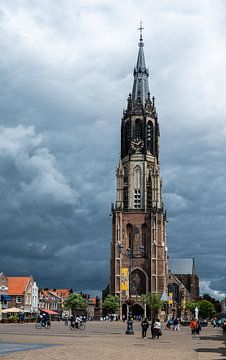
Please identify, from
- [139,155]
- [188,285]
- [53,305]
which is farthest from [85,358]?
[188,285]

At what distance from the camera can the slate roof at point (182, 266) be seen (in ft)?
578

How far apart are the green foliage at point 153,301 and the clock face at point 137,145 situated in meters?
39.4

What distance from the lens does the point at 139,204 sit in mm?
135625

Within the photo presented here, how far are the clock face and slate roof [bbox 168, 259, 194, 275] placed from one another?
52.1m

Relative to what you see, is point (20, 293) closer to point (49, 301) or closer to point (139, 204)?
point (139, 204)

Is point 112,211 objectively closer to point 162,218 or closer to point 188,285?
point 162,218

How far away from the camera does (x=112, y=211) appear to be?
431 ft

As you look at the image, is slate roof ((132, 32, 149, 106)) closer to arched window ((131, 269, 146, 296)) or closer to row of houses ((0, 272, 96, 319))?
arched window ((131, 269, 146, 296))

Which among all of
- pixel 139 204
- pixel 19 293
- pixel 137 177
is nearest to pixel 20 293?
pixel 19 293

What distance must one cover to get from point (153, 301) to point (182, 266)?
207 feet

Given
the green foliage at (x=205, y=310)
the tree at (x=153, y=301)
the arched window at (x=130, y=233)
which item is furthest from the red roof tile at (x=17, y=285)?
the green foliage at (x=205, y=310)

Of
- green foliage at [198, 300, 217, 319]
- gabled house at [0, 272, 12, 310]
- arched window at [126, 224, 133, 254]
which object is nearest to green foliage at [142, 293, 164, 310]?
arched window at [126, 224, 133, 254]

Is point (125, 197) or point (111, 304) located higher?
→ point (125, 197)

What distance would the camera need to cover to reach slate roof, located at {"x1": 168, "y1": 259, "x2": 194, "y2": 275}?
176 metres
